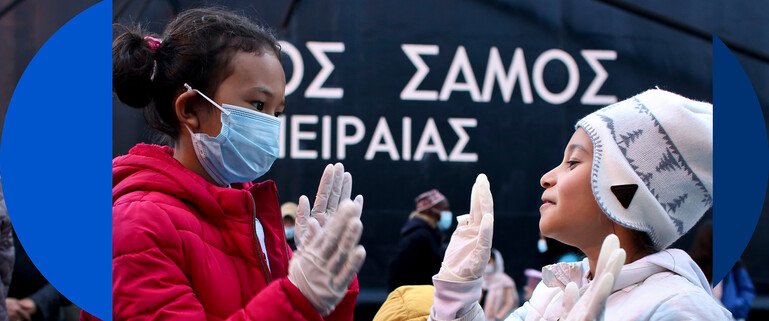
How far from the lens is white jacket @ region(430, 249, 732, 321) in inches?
63.6

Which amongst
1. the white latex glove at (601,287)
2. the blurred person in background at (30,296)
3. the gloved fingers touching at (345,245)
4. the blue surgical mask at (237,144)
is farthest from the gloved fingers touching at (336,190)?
the blurred person in background at (30,296)

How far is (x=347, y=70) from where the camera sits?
5930 mm

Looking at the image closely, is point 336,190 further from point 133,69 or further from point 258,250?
point 133,69

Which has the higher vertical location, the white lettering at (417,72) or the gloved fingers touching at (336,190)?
the white lettering at (417,72)

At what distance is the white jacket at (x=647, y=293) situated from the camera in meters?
1.62

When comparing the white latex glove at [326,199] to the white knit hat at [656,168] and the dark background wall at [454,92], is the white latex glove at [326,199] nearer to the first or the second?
the white knit hat at [656,168]

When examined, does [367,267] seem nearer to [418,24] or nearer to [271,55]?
[418,24]

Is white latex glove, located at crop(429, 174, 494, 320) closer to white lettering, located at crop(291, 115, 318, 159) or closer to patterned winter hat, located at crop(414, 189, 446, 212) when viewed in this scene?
patterned winter hat, located at crop(414, 189, 446, 212)

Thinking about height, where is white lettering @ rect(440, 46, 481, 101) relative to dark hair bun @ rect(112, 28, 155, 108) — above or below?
above

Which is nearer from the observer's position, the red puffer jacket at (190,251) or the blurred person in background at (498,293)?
the red puffer jacket at (190,251)

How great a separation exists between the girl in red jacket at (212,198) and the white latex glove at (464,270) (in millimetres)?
170

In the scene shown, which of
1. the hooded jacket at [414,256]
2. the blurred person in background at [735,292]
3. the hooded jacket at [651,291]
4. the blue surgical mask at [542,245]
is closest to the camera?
the hooded jacket at [651,291]

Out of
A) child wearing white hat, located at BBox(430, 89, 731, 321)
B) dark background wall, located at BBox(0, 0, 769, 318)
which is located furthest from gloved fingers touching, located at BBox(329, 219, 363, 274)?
dark background wall, located at BBox(0, 0, 769, 318)

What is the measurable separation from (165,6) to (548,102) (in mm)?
2130
